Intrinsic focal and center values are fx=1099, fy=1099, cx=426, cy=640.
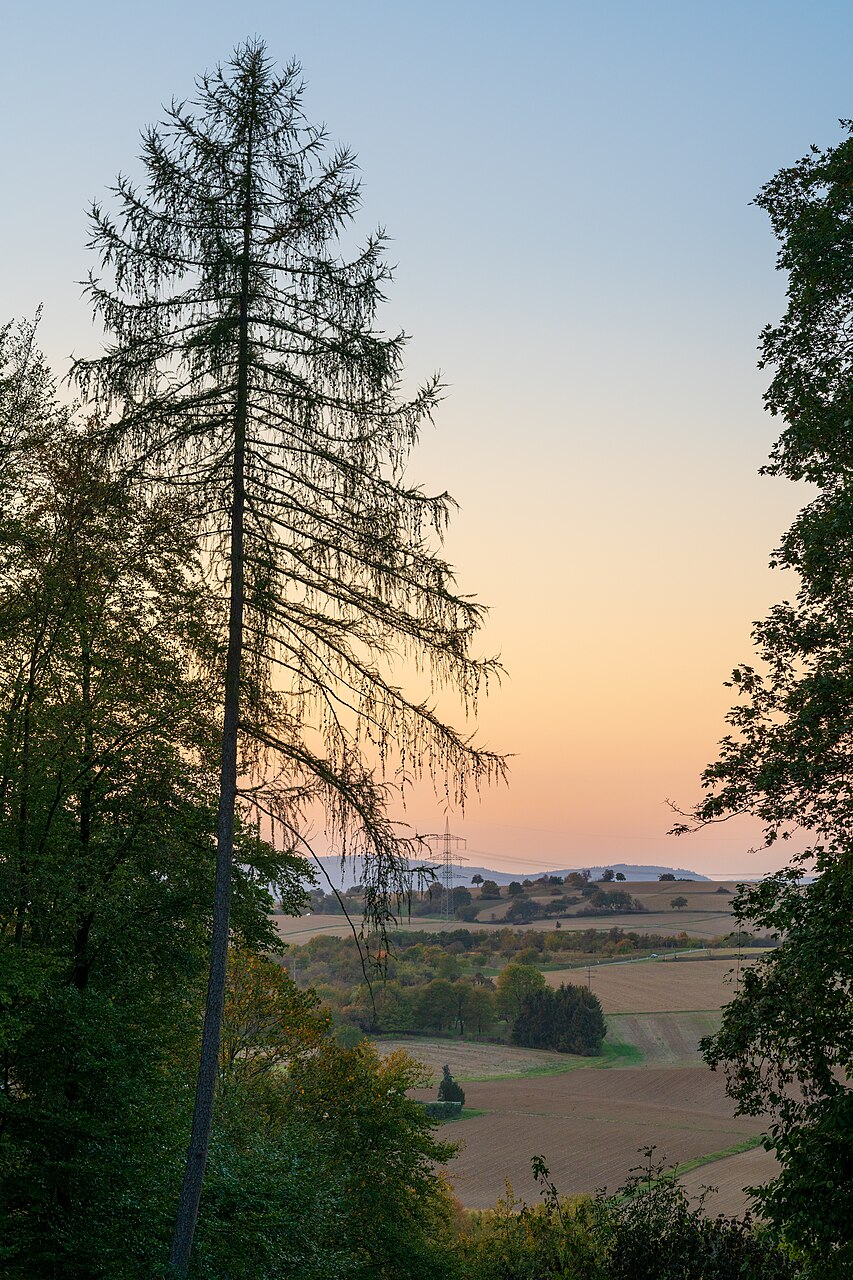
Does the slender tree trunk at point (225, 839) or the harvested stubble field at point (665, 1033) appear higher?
the slender tree trunk at point (225, 839)

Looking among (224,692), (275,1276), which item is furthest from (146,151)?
(275,1276)

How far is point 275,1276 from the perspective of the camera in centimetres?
1759

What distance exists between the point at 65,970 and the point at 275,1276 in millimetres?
5933

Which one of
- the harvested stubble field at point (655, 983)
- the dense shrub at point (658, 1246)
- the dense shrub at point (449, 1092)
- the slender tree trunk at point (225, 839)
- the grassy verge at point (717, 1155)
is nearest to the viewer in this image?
the slender tree trunk at point (225, 839)

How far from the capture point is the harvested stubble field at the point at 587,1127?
5959 cm

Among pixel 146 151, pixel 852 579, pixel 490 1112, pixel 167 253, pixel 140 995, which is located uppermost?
pixel 146 151

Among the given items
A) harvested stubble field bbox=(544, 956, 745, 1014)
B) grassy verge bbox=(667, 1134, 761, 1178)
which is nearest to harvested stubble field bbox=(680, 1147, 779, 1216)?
grassy verge bbox=(667, 1134, 761, 1178)

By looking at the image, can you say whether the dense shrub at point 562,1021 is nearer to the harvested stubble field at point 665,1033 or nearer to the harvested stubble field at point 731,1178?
the harvested stubble field at point 665,1033

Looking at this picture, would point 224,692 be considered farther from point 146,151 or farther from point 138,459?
point 146,151

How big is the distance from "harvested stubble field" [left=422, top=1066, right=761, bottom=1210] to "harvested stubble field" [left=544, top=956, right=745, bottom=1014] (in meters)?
21.4

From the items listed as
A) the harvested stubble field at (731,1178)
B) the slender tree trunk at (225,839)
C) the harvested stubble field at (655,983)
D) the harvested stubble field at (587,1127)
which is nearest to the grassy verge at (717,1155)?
the harvested stubble field at (731,1178)

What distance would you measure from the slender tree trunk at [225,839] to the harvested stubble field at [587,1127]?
4364 cm

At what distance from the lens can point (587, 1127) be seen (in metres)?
71.6

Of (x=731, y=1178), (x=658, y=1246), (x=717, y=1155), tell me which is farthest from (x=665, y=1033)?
(x=658, y=1246)
